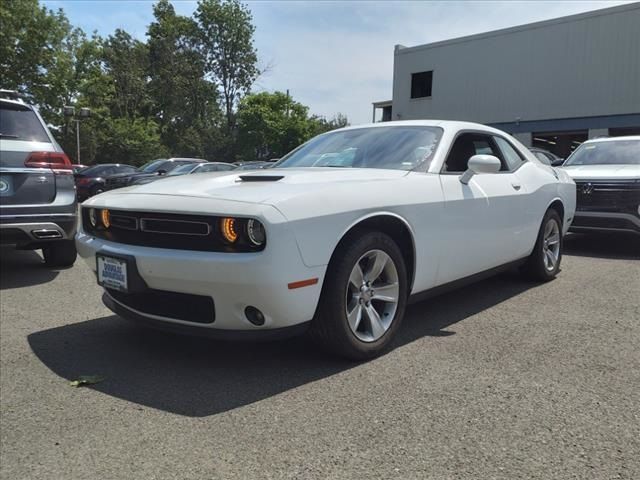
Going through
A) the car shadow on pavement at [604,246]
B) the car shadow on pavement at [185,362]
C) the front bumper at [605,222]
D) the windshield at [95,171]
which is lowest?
the car shadow on pavement at [604,246]

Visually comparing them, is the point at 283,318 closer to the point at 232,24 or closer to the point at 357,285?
the point at 357,285

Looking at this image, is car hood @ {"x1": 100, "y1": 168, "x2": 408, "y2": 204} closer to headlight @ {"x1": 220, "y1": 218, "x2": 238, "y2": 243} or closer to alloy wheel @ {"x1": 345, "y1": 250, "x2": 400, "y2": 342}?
headlight @ {"x1": 220, "y1": 218, "x2": 238, "y2": 243}

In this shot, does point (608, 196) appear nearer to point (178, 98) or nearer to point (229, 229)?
point (229, 229)

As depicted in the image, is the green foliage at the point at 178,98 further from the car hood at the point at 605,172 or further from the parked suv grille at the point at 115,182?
the car hood at the point at 605,172

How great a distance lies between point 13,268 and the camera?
5988 millimetres

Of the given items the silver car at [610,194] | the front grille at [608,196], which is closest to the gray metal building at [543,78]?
the silver car at [610,194]

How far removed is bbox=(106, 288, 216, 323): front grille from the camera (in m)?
2.75

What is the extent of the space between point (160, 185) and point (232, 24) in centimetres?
5582

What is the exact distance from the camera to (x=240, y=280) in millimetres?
2562

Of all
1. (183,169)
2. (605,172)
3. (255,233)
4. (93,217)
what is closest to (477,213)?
(255,233)

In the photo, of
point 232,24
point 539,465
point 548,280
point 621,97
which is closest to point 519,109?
point 621,97

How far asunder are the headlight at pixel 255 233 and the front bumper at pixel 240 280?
6cm

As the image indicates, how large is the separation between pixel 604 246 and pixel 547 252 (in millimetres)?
3158

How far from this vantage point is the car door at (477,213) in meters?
3.66
